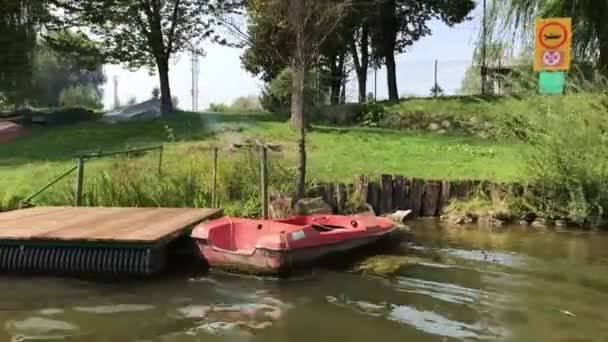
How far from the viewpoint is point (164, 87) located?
88.3 feet

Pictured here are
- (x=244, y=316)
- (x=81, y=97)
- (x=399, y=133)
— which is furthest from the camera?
(x=81, y=97)

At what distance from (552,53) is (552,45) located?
201mm

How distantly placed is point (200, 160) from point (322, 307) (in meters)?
6.09

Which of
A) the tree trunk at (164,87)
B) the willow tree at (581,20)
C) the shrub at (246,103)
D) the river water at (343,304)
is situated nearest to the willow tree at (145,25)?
the tree trunk at (164,87)

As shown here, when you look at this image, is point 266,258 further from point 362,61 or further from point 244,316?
point 362,61

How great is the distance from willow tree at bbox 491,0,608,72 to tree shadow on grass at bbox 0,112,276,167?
8276 mm

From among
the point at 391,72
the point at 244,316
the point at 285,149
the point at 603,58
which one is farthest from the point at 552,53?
the point at 391,72

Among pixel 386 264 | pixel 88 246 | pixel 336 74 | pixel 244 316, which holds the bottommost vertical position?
pixel 244 316

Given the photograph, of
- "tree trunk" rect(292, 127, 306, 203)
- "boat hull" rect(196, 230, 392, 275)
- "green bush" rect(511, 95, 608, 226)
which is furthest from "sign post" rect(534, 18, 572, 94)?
"boat hull" rect(196, 230, 392, 275)

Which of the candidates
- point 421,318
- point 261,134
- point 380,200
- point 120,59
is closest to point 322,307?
point 421,318

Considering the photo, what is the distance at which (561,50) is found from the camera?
1428 centimetres

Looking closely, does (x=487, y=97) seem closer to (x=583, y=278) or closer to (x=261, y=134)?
(x=261, y=134)

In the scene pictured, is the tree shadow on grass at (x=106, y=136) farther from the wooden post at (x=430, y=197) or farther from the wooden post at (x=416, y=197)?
the wooden post at (x=430, y=197)

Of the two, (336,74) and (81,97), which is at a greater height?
(336,74)
